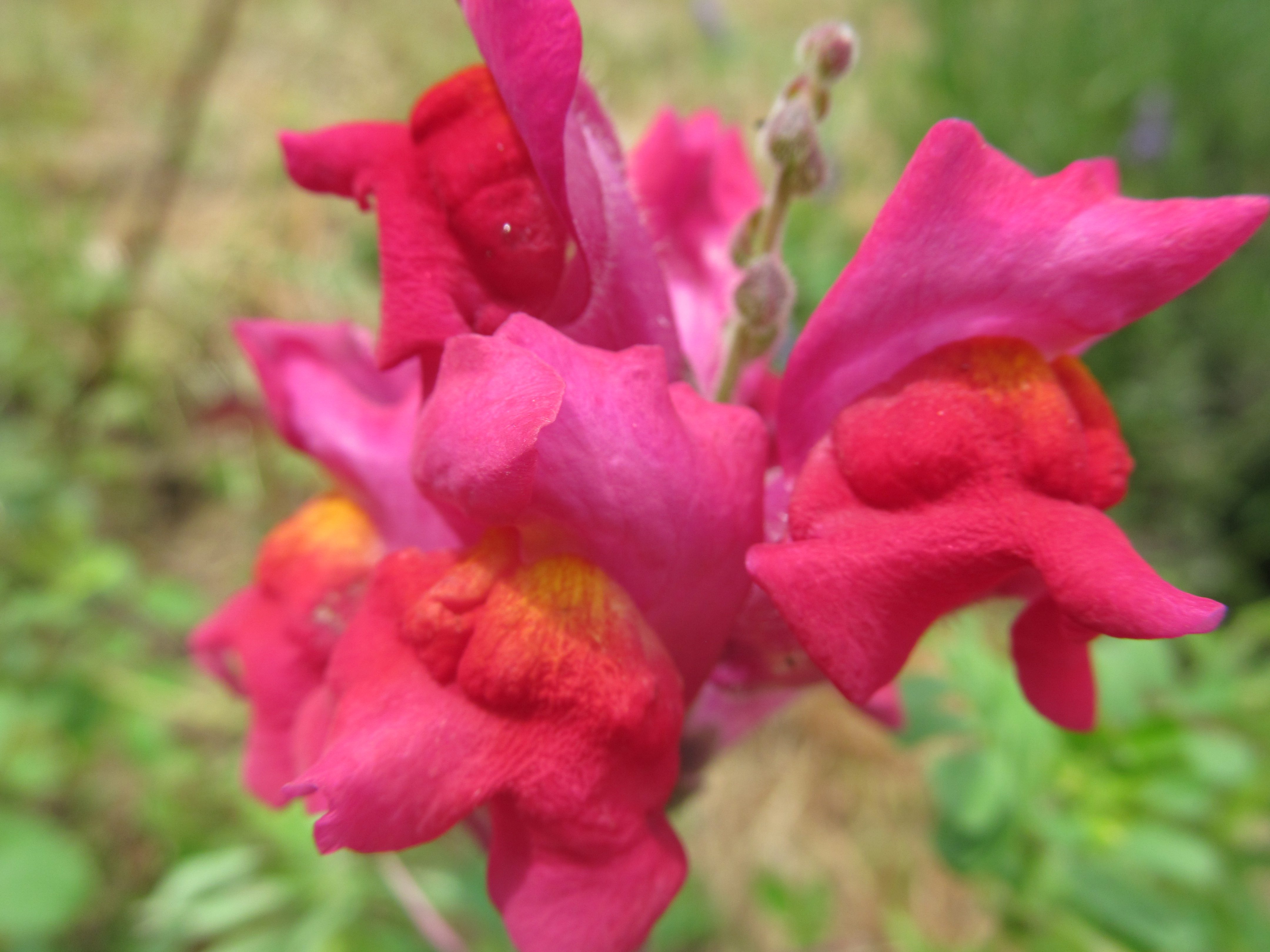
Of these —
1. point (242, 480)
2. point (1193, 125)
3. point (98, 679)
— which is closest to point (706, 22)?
point (1193, 125)

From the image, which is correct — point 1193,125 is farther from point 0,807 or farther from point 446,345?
point 0,807

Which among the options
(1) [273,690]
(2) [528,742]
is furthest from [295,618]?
(2) [528,742]

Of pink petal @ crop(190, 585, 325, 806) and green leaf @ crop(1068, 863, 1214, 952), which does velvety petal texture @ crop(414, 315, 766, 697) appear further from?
green leaf @ crop(1068, 863, 1214, 952)

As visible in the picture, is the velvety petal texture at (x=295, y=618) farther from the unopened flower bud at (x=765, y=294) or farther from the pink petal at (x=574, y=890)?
the unopened flower bud at (x=765, y=294)

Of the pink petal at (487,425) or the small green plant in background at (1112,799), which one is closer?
the pink petal at (487,425)

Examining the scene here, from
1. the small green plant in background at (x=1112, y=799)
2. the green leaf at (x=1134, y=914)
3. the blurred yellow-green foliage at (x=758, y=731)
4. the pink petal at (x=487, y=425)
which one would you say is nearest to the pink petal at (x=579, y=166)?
the pink petal at (x=487, y=425)

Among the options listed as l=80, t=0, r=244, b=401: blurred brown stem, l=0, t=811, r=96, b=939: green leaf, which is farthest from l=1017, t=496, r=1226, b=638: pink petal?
l=80, t=0, r=244, b=401: blurred brown stem
